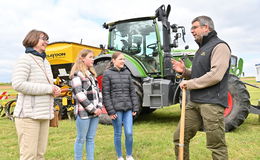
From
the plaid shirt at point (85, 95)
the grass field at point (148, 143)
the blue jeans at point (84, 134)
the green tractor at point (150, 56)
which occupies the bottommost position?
the grass field at point (148, 143)

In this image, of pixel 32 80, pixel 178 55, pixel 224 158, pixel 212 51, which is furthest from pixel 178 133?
pixel 178 55

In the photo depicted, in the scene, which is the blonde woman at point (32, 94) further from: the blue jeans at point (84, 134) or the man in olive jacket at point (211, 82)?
the man in olive jacket at point (211, 82)

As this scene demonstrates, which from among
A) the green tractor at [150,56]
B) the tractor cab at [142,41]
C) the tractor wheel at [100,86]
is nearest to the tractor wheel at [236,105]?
the green tractor at [150,56]

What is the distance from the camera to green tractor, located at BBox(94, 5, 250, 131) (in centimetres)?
568

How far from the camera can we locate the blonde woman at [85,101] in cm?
295

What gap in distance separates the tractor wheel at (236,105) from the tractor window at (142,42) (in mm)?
1850

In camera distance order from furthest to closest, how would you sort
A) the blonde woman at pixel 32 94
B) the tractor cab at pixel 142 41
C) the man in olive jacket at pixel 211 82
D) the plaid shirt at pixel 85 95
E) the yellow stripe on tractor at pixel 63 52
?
the yellow stripe on tractor at pixel 63 52, the tractor cab at pixel 142 41, the plaid shirt at pixel 85 95, the man in olive jacket at pixel 211 82, the blonde woman at pixel 32 94

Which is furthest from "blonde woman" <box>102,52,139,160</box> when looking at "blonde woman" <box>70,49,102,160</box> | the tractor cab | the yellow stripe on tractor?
the yellow stripe on tractor

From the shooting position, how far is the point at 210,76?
8.38 feet

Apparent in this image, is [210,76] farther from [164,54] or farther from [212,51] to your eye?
[164,54]

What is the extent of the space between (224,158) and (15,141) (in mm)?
4011

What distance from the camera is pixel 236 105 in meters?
4.98

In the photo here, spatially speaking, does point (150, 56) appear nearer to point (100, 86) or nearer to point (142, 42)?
point (142, 42)

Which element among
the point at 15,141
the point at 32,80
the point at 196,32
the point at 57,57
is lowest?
the point at 15,141
